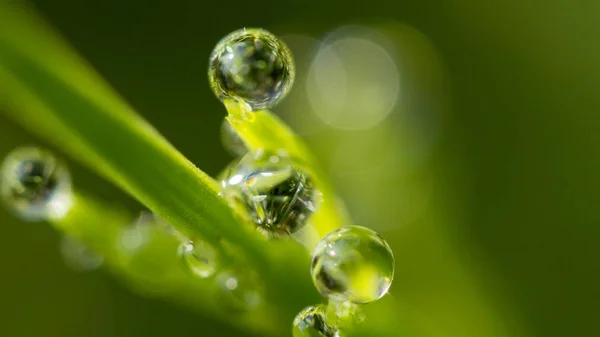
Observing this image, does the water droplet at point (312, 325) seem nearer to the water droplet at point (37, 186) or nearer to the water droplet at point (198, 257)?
the water droplet at point (198, 257)

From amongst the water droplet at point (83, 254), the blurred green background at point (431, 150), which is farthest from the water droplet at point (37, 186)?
the blurred green background at point (431, 150)

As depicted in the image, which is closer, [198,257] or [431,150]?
[198,257]

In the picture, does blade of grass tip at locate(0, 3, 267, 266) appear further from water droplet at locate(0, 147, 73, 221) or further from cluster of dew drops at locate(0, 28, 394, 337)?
water droplet at locate(0, 147, 73, 221)

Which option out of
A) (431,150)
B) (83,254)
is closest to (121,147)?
(83,254)

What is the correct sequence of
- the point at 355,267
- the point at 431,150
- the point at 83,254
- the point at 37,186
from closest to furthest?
the point at 355,267, the point at 37,186, the point at 83,254, the point at 431,150

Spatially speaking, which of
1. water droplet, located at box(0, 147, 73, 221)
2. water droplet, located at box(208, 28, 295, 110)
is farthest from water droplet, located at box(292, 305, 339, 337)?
water droplet, located at box(0, 147, 73, 221)

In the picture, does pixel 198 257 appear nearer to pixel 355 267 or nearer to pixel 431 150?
pixel 355 267
